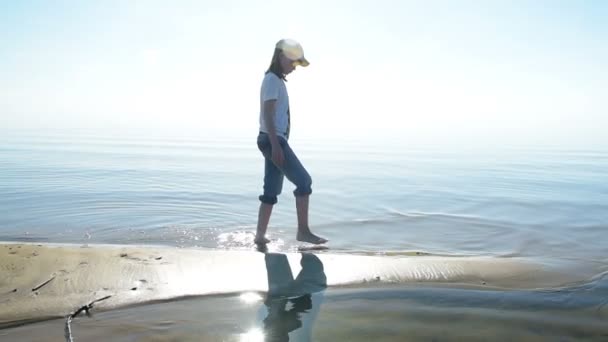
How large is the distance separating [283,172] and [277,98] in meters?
0.68

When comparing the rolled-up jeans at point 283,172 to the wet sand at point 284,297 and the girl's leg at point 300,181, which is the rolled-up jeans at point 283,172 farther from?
the wet sand at point 284,297

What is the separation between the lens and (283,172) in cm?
443

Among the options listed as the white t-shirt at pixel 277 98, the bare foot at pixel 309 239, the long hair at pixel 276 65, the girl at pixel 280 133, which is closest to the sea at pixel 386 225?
the bare foot at pixel 309 239

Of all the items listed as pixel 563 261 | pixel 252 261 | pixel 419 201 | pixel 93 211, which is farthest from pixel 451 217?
pixel 93 211

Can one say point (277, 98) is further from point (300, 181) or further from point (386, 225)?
point (386, 225)

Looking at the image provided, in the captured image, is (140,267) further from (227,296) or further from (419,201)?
(419,201)

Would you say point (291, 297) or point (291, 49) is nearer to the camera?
point (291, 297)

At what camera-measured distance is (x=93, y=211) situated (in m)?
6.30

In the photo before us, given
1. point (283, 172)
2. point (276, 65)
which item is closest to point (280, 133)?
point (283, 172)

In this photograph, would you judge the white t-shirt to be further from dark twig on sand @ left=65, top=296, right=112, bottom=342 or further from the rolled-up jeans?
dark twig on sand @ left=65, top=296, right=112, bottom=342

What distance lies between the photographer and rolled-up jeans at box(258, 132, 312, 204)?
4367mm

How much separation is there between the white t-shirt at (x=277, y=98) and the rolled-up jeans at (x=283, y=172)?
10 centimetres

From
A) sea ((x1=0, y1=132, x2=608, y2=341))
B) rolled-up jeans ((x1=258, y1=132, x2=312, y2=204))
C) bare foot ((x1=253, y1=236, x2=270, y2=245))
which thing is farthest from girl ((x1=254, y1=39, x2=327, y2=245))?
sea ((x1=0, y1=132, x2=608, y2=341))

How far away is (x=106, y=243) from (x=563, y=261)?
4.16 m
